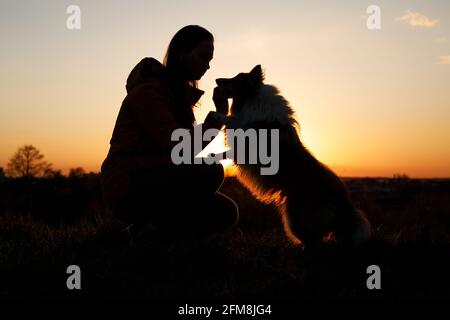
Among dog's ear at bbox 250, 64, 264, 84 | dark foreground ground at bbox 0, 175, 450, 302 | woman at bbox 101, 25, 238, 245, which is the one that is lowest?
dark foreground ground at bbox 0, 175, 450, 302

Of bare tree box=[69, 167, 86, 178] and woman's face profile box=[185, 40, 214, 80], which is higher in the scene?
woman's face profile box=[185, 40, 214, 80]

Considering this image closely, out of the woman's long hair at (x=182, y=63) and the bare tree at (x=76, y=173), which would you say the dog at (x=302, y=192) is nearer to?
the woman's long hair at (x=182, y=63)

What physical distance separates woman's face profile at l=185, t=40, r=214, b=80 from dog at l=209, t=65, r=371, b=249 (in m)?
0.57

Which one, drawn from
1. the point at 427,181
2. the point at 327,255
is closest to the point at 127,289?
the point at 327,255

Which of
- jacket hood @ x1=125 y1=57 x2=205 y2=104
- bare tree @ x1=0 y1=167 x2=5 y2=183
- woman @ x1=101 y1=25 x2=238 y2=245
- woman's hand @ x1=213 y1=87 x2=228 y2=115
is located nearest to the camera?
woman @ x1=101 y1=25 x2=238 y2=245

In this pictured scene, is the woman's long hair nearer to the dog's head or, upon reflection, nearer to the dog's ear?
the dog's head

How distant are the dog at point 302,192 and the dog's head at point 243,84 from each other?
292 millimetres

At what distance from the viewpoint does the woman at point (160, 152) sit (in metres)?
3.88

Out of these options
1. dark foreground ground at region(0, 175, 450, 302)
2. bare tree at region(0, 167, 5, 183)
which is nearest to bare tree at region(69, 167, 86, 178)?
bare tree at region(0, 167, 5, 183)

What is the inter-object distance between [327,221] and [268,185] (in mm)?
659

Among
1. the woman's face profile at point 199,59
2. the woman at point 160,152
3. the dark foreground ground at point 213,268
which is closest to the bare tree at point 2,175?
the dark foreground ground at point 213,268

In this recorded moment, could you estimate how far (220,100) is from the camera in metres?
4.87

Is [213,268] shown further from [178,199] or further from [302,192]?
[302,192]

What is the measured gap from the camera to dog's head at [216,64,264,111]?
16.2 feet
